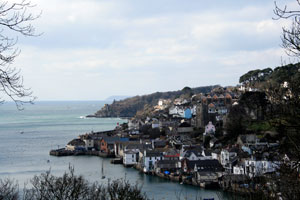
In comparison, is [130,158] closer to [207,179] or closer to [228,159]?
[228,159]

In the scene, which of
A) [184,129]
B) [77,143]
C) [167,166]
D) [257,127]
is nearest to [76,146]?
[77,143]

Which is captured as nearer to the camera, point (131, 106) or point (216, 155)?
point (216, 155)

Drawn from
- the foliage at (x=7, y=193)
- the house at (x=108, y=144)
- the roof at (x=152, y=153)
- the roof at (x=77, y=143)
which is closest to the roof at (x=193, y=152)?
the roof at (x=152, y=153)

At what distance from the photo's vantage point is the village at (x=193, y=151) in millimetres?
14617

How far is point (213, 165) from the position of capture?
1641 centimetres

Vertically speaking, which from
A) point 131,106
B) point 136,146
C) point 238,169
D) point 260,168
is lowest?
point 238,169

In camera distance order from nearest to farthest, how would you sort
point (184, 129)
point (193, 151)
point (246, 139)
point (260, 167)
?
point (260, 167) → point (193, 151) → point (246, 139) → point (184, 129)

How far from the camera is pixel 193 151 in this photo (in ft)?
61.6

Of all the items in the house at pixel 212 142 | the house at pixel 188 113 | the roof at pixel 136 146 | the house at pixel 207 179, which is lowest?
the house at pixel 207 179

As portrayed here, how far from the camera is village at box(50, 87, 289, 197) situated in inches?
575

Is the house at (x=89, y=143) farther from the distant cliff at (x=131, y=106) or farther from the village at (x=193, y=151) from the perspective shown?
the distant cliff at (x=131, y=106)

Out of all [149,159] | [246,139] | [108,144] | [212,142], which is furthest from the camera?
[108,144]

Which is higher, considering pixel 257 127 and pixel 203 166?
pixel 257 127

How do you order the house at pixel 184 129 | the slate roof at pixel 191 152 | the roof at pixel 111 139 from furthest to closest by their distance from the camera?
the house at pixel 184 129 → the roof at pixel 111 139 → the slate roof at pixel 191 152
